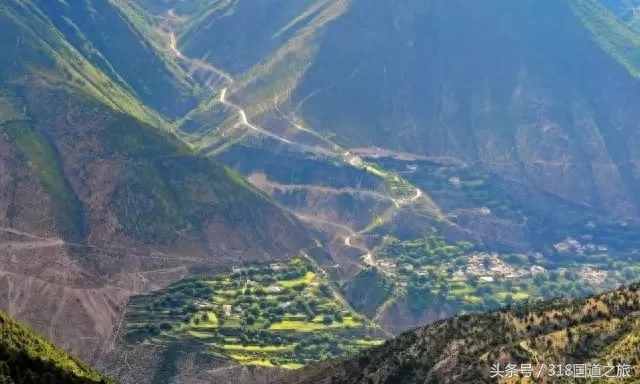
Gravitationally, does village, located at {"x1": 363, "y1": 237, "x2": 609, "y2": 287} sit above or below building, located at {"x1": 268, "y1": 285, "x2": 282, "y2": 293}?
below

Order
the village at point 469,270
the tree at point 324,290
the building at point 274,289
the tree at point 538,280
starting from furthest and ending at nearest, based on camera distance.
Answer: the tree at point 538,280
the village at point 469,270
the tree at point 324,290
the building at point 274,289

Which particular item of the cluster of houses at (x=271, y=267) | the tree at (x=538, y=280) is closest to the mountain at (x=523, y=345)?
the cluster of houses at (x=271, y=267)

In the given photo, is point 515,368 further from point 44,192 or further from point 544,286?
point 544,286

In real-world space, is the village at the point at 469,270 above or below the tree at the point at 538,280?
above

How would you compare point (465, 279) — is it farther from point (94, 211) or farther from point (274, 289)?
point (94, 211)

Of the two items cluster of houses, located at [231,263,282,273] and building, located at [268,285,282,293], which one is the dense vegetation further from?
building, located at [268,285,282,293]

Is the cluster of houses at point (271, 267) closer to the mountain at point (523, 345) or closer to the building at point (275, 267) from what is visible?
the building at point (275, 267)

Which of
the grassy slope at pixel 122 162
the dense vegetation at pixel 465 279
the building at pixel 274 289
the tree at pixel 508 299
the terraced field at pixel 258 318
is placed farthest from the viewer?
the tree at pixel 508 299

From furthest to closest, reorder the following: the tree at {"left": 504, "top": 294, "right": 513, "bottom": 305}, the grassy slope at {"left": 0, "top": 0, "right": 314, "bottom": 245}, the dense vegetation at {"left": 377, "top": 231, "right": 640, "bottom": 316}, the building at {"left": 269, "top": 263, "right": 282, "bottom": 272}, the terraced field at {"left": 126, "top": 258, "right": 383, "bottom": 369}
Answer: the tree at {"left": 504, "top": 294, "right": 513, "bottom": 305}, the dense vegetation at {"left": 377, "top": 231, "right": 640, "bottom": 316}, the building at {"left": 269, "top": 263, "right": 282, "bottom": 272}, the grassy slope at {"left": 0, "top": 0, "right": 314, "bottom": 245}, the terraced field at {"left": 126, "top": 258, "right": 383, "bottom": 369}

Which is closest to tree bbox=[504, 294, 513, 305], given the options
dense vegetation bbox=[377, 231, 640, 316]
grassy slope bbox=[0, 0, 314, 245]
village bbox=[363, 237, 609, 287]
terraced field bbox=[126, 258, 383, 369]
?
dense vegetation bbox=[377, 231, 640, 316]
